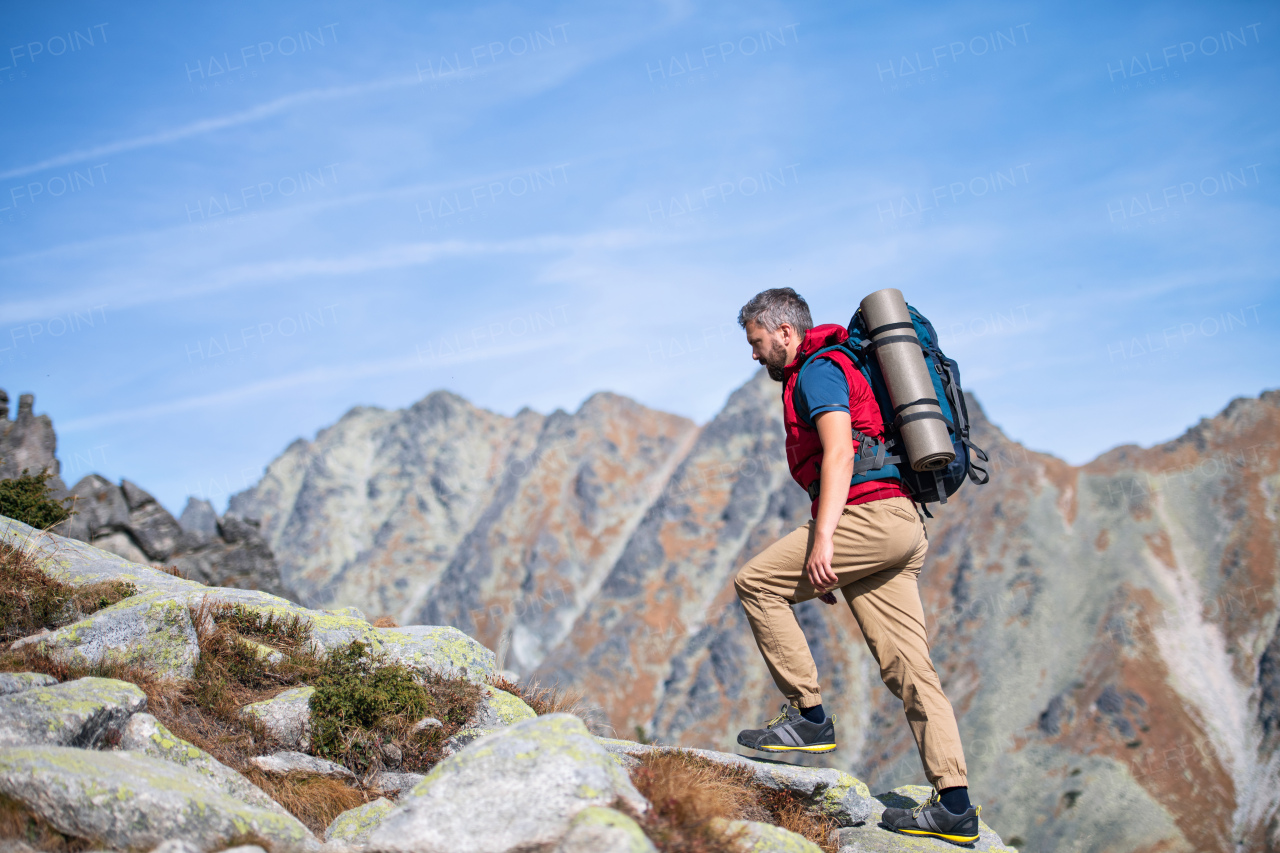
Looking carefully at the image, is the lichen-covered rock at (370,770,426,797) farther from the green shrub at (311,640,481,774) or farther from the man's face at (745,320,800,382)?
the man's face at (745,320,800,382)

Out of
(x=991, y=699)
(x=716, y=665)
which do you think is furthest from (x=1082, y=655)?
(x=716, y=665)

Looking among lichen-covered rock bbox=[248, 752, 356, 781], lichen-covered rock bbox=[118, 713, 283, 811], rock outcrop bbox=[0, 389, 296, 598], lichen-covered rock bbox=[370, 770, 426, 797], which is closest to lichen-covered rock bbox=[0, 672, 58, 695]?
lichen-covered rock bbox=[118, 713, 283, 811]

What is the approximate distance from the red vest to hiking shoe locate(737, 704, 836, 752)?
190cm

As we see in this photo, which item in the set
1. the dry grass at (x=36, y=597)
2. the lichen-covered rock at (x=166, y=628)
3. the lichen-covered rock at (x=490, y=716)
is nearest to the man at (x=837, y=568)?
the lichen-covered rock at (x=490, y=716)

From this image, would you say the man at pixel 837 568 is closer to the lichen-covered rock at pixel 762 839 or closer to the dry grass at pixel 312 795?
the lichen-covered rock at pixel 762 839

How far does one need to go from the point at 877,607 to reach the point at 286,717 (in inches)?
221

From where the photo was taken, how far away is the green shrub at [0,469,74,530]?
47.6 ft

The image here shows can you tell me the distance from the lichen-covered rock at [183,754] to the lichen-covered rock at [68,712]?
14cm

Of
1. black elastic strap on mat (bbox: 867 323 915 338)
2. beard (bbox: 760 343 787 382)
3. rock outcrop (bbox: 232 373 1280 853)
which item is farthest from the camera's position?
rock outcrop (bbox: 232 373 1280 853)

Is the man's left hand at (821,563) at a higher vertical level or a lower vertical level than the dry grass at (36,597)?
lower

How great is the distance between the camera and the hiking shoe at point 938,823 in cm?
727

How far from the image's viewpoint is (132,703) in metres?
6.98

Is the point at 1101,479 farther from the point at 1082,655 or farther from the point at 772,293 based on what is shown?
the point at 772,293

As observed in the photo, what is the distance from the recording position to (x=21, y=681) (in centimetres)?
704
